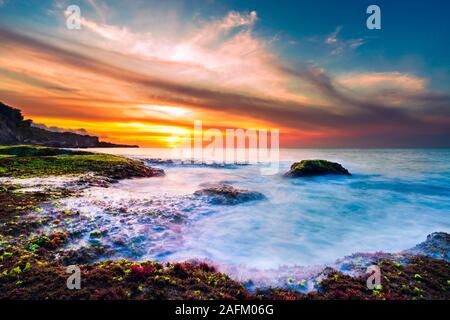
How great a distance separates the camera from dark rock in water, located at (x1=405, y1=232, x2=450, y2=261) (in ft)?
27.7

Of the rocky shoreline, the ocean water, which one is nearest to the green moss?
the ocean water

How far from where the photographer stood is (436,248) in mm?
8859

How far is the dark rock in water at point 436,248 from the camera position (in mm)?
8453

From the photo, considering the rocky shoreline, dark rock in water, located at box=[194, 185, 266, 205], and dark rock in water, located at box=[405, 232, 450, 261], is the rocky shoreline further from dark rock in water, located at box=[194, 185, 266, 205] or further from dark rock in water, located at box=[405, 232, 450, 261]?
dark rock in water, located at box=[194, 185, 266, 205]

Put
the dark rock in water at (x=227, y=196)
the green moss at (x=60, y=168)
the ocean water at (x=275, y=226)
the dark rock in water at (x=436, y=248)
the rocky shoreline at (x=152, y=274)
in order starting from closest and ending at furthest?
1. the rocky shoreline at (x=152, y=274)
2. the dark rock in water at (x=436, y=248)
3. the ocean water at (x=275, y=226)
4. the dark rock in water at (x=227, y=196)
5. the green moss at (x=60, y=168)

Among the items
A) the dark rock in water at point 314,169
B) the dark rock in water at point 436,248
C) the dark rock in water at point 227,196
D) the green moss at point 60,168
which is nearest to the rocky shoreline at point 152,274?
the dark rock in water at point 436,248

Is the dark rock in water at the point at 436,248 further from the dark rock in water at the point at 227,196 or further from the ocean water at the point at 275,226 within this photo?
the dark rock in water at the point at 227,196

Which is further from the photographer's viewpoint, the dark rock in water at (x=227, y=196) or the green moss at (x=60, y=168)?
the green moss at (x=60, y=168)

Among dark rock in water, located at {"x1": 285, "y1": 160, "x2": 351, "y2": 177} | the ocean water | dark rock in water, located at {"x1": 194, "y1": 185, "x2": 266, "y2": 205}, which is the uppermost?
dark rock in water, located at {"x1": 285, "y1": 160, "x2": 351, "y2": 177}

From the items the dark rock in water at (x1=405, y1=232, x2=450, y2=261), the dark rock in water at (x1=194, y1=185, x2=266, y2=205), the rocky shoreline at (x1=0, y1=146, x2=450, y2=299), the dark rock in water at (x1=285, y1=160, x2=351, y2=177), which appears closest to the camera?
the rocky shoreline at (x1=0, y1=146, x2=450, y2=299)

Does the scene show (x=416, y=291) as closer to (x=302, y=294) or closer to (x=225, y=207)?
(x=302, y=294)

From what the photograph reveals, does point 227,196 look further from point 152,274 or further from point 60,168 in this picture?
point 60,168

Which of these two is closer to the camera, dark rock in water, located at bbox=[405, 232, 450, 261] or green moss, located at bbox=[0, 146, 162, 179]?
dark rock in water, located at bbox=[405, 232, 450, 261]

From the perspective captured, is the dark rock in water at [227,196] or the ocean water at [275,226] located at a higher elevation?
the dark rock in water at [227,196]
